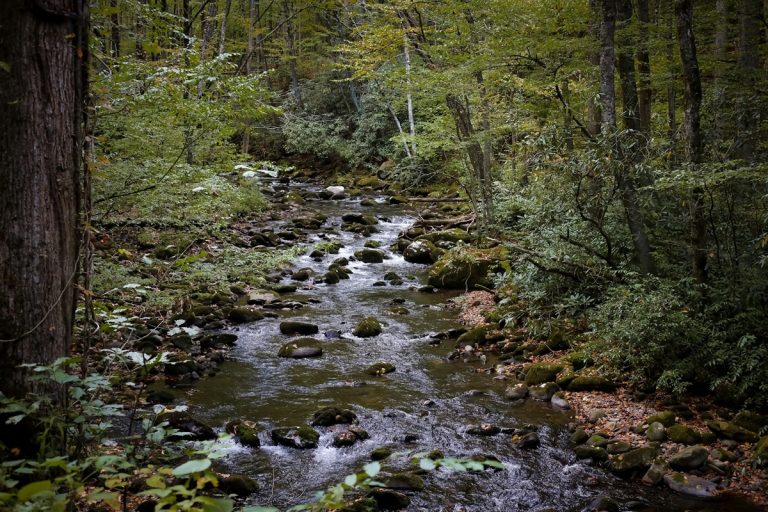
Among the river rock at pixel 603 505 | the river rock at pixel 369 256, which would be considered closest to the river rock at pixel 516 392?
the river rock at pixel 603 505

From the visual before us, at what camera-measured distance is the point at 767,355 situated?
6.16 meters

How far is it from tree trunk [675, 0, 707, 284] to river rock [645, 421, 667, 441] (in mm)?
2328

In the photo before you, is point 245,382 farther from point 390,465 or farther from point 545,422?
point 545,422

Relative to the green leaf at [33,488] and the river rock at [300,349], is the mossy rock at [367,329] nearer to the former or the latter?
the river rock at [300,349]

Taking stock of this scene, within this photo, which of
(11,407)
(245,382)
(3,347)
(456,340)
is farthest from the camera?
(456,340)

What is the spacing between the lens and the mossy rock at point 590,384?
7449 mm

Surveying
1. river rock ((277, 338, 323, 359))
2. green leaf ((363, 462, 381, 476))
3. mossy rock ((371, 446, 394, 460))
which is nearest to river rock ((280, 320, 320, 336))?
river rock ((277, 338, 323, 359))

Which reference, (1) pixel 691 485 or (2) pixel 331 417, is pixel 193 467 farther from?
(1) pixel 691 485

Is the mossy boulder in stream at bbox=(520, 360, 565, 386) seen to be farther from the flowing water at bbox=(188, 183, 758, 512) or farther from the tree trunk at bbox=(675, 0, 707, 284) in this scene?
the tree trunk at bbox=(675, 0, 707, 284)

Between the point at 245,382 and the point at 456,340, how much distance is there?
4.06 metres

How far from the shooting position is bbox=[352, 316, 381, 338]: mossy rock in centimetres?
1016

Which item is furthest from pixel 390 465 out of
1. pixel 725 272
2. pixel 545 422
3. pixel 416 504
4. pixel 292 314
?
pixel 292 314

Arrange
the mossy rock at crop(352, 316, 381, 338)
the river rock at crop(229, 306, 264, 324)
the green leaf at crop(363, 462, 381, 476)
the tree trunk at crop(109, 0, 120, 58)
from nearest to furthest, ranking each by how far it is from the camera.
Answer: the green leaf at crop(363, 462, 381, 476) → the tree trunk at crop(109, 0, 120, 58) → the mossy rock at crop(352, 316, 381, 338) → the river rock at crop(229, 306, 264, 324)

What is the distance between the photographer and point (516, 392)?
7.69 metres
